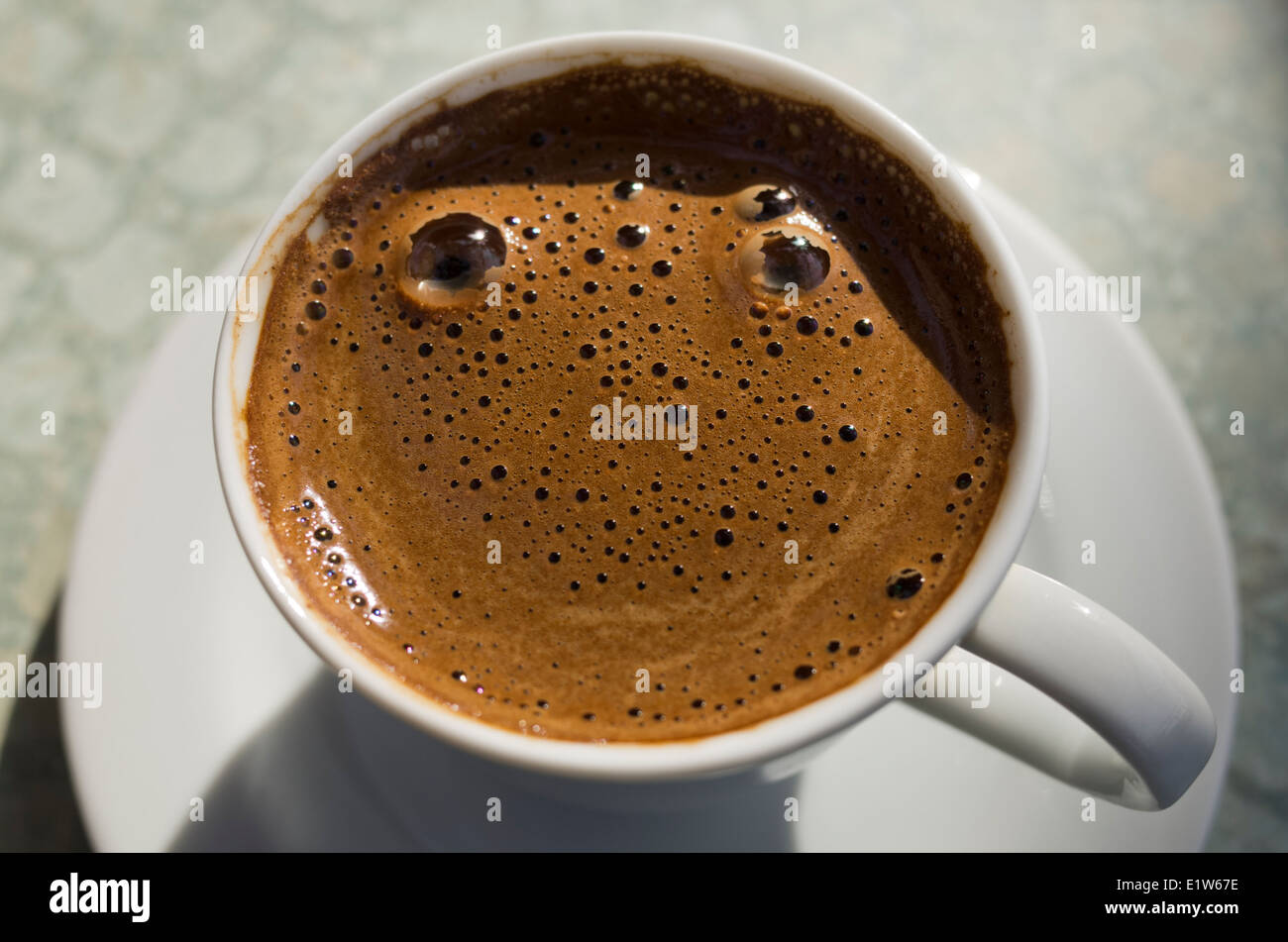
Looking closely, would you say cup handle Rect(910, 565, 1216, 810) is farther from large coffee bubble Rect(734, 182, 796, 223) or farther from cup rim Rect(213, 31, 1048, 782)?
large coffee bubble Rect(734, 182, 796, 223)

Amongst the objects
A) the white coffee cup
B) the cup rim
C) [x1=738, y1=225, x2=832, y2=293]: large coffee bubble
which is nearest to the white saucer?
the white coffee cup

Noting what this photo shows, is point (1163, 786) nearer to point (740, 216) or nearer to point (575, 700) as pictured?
→ point (575, 700)

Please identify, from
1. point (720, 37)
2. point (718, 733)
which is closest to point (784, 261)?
point (718, 733)

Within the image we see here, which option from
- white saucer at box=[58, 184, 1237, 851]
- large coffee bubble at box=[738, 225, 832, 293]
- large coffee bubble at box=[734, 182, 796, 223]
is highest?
large coffee bubble at box=[734, 182, 796, 223]

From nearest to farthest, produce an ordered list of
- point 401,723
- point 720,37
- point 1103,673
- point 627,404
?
1. point 1103,673
2. point 627,404
3. point 401,723
4. point 720,37

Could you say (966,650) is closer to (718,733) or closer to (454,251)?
(718,733)

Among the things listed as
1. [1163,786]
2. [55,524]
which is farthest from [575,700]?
[55,524]

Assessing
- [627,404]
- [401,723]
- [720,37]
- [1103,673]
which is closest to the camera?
[1103,673]
